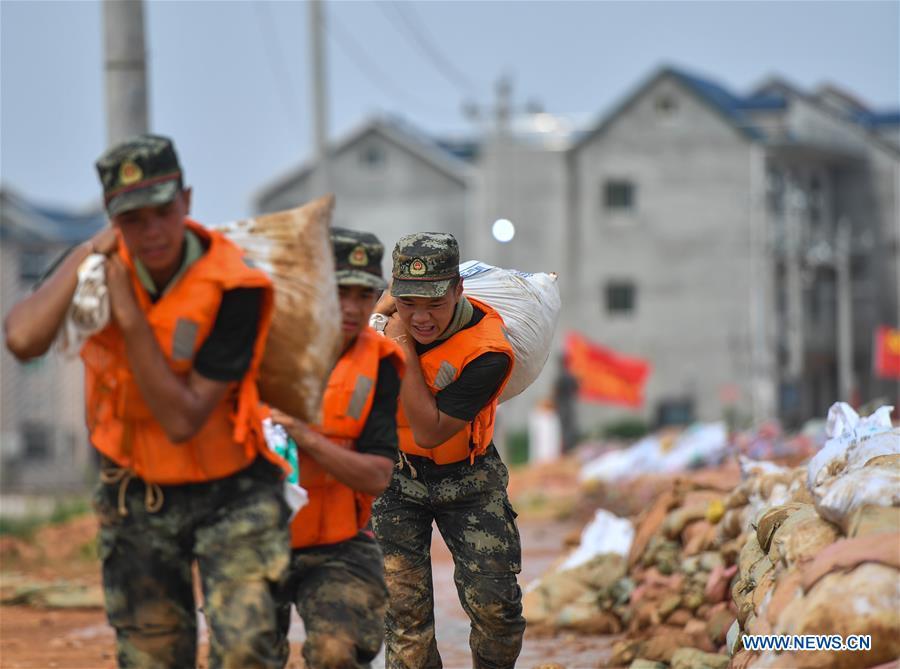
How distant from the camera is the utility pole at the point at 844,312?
46156mm

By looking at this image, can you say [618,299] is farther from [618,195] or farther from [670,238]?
[618,195]

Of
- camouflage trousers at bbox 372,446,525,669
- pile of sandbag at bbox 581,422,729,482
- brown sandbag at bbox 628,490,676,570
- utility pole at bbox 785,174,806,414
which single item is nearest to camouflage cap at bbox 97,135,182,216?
camouflage trousers at bbox 372,446,525,669

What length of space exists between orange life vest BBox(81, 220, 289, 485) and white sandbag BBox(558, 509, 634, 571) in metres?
6.14

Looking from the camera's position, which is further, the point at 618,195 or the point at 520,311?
the point at 618,195

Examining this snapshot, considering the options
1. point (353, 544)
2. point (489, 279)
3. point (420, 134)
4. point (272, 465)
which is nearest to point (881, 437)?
point (489, 279)

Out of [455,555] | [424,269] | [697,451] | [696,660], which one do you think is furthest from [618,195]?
[424,269]

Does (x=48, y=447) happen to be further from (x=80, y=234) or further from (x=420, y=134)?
(x=420, y=134)

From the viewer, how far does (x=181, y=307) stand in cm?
423

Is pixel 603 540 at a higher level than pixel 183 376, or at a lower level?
lower

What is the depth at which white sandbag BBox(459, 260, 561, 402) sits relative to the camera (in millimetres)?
6785

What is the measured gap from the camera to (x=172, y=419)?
421 cm

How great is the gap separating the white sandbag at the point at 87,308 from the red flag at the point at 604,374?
31.2 metres

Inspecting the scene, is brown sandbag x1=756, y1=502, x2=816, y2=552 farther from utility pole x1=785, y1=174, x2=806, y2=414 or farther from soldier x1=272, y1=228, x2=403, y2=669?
utility pole x1=785, y1=174, x2=806, y2=414

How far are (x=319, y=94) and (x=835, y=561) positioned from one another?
52.7 ft
